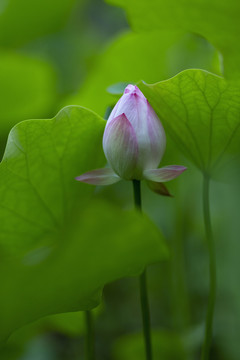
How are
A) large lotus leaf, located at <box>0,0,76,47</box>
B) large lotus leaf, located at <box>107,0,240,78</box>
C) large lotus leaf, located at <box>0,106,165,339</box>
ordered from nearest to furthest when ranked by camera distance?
large lotus leaf, located at <box>0,106,165,339</box>, large lotus leaf, located at <box>107,0,240,78</box>, large lotus leaf, located at <box>0,0,76,47</box>

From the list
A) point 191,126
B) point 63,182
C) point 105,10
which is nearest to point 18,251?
point 63,182

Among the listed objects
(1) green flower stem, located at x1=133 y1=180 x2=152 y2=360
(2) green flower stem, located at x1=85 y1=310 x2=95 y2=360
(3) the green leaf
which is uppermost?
(1) green flower stem, located at x1=133 y1=180 x2=152 y2=360

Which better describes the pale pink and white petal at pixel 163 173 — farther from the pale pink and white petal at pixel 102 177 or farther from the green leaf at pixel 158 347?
the green leaf at pixel 158 347

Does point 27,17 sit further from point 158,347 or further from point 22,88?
point 158,347

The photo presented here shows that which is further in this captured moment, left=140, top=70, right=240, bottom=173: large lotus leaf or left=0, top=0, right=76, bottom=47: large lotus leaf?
left=0, top=0, right=76, bottom=47: large lotus leaf

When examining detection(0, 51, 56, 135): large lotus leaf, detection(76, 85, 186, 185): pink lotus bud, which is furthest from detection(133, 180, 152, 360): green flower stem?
detection(0, 51, 56, 135): large lotus leaf

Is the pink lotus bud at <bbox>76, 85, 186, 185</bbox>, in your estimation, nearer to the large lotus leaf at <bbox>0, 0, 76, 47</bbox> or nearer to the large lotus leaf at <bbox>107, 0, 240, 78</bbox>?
the large lotus leaf at <bbox>107, 0, 240, 78</bbox>

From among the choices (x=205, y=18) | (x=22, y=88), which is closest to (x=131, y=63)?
(x=22, y=88)
